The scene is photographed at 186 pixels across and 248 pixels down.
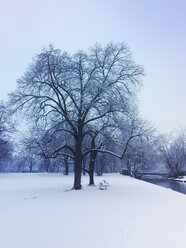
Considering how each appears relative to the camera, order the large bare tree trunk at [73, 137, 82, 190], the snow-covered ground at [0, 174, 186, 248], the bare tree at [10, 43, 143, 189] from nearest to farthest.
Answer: the snow-covered ground at [0, 174, 186, 248]
the bare tree at [10, 43, 143, 189]
the large bare tree trunk at [73, 137, 82, 190]

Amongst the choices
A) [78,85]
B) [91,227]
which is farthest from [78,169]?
[91,227]

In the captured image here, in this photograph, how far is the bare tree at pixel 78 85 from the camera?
1331cm

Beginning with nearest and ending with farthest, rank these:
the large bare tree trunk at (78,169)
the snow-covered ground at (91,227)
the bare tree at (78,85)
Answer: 1. the snow-covered ground at (91,227)
2. the bare tree at (78,85)
3. the large bare tree trunk at (78,169)

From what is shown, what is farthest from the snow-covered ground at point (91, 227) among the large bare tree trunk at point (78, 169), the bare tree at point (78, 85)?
the bare tree at point (78, 85)

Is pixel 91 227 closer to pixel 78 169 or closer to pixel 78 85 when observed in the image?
pixel 78 169

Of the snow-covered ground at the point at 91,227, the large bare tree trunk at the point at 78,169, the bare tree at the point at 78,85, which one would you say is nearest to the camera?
the snow-covered ground at the point at 91,227

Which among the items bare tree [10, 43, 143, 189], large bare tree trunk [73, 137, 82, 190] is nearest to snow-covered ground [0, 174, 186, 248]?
large bare tree trunk [73, 137, 82, 190]

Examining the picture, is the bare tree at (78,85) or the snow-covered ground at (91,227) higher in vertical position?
the bare tree at (78,85)

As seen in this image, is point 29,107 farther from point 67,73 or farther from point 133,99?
point 133,99

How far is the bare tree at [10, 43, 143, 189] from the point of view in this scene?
13.3 metres

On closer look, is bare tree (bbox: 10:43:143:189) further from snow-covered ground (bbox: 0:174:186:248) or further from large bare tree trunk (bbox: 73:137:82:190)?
snow-covered ground (bbox: 0:174:186:248)

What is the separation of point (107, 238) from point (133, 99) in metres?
11.4

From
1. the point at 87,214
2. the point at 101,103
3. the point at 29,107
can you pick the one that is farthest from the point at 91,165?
the point at 87,214

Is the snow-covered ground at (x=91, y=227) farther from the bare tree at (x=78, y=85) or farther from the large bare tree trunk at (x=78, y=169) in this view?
the bare tree at (x=78, y=85)
